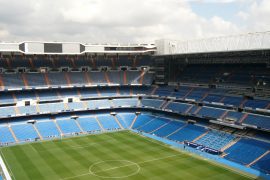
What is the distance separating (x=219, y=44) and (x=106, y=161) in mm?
30624

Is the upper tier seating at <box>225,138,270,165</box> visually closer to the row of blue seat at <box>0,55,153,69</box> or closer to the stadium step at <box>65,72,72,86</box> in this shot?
the row of blue seat at <box>0,55,153,69</box>

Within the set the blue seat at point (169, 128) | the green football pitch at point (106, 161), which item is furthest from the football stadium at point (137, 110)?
the blue seat at point (169, 128)

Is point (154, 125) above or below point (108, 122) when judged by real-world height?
below

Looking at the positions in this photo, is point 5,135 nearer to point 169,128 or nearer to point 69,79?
point 69,79

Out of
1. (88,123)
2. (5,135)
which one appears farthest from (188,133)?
(5,135)

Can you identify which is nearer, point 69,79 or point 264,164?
point 264,164

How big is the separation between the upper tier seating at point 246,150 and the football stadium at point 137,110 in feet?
0.48

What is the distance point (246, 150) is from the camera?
45.2 meters

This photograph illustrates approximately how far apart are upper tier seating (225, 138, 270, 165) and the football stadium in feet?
0.48

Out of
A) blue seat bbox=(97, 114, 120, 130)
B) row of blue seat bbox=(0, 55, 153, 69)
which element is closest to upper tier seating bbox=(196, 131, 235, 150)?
blue seat bbox=(97, 114, 120, 130)

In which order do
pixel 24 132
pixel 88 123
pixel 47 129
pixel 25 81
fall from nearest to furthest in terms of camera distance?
pixel 24 132 < pixel 47 129 < pixel 88 123 < pixel 25 81

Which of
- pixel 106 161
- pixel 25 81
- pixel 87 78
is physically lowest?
pixel 106 161

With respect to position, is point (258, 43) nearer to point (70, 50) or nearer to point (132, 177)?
point (132, 177)

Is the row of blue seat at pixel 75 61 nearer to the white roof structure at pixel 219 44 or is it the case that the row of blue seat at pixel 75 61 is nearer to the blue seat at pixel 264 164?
the white roof structure at pixel 219 44
